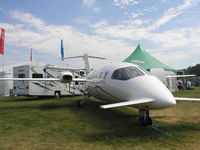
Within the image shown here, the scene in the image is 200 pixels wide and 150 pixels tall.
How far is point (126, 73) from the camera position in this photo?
770 centimetres

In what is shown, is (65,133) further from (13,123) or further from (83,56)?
(83,56)

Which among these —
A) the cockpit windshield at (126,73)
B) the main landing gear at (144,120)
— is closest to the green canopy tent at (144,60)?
the cockpit windshield at (126,73)

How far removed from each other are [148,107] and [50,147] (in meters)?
3.20

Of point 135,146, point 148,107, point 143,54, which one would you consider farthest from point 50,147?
point 143,54

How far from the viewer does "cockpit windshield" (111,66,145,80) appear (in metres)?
7.42

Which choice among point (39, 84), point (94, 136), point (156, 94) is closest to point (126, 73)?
point (156, 94)

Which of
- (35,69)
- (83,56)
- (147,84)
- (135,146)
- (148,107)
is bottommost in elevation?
(135,146)

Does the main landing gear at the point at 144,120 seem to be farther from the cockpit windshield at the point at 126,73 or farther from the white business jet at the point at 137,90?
the cockpit windshield at the point at 126,73

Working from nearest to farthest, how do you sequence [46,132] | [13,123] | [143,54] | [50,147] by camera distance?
1. [50,147]
2. [46,132]
3. [13,123]
4. [143,54]

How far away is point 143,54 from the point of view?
26.0m

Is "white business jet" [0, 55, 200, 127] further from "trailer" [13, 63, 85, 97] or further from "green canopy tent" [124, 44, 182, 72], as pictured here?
"green canopy tent" [124, 44, 182, 72]

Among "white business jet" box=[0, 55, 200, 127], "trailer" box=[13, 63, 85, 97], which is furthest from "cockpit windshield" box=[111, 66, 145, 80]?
"trailer" box=[13, 63, 85, 97]

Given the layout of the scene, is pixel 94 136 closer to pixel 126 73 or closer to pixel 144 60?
Result: pixel 126 73

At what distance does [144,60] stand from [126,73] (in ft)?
58.8
